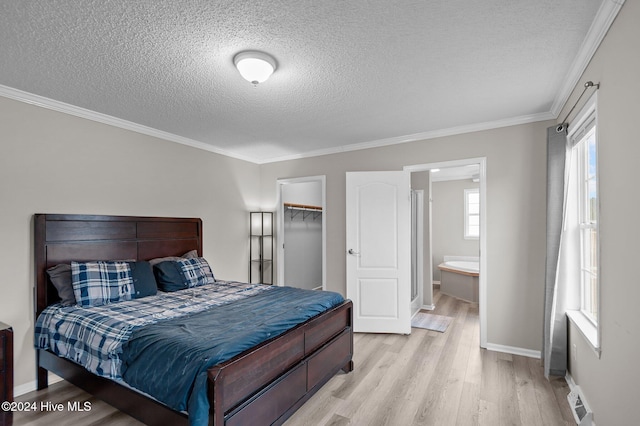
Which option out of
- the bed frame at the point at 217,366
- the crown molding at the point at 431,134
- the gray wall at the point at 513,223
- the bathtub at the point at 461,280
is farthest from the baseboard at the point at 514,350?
the crown molding at the point at 431,134

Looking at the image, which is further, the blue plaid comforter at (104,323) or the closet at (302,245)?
the closet at (302,245)

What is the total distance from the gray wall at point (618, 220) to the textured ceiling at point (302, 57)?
30cm

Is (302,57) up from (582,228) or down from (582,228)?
up

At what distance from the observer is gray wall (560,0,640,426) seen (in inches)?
58.5

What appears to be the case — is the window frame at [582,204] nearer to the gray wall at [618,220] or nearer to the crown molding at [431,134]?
the gray wall at [618,220]

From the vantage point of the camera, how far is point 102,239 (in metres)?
3.14

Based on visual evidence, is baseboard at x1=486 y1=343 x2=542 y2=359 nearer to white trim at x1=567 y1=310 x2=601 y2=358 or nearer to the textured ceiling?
white trim at x1=567 y1=310 x2=601 y2=358

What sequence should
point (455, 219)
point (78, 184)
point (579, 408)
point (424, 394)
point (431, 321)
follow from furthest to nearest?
point (455, 219) → point (431, 321) → point (78, 184) → point (424, 394) → point (579, 408)

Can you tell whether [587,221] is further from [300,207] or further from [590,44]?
[300,207]

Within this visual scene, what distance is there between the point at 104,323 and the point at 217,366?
1134mm

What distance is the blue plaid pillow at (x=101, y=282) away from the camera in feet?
8.65

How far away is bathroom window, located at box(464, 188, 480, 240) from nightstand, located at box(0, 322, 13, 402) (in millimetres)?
6957

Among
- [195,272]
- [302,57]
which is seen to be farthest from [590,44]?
[195,272]

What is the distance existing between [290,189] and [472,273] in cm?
348
